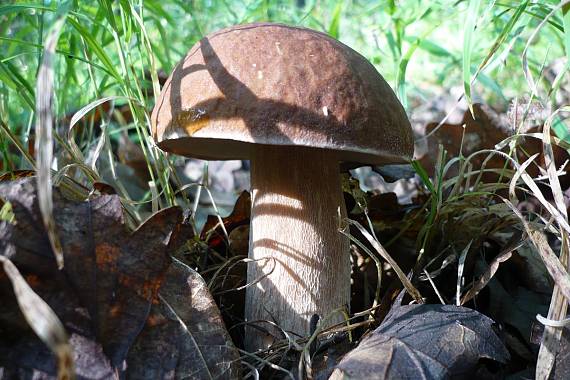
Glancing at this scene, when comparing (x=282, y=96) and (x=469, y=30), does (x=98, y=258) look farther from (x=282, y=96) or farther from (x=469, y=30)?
(x=469, y=30)

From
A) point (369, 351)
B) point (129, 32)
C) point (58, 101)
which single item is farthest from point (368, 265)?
point (58, 101)

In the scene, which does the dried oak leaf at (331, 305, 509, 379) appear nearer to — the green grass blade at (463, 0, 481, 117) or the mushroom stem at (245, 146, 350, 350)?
the mushroom stem at (245, 146, 350, 350)

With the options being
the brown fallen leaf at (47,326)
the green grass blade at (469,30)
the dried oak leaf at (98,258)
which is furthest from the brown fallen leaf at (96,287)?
the green grass blade at (469,30)

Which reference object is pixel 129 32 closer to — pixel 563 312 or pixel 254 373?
pixel 254 373

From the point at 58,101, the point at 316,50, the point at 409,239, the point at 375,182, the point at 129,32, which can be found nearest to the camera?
the point at 316,50

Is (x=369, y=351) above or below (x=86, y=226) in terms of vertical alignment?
below

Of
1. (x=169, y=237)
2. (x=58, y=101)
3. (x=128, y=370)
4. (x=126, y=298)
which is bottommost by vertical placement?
(x=128, y=370)

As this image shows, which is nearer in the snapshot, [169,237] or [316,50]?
[169,237]
